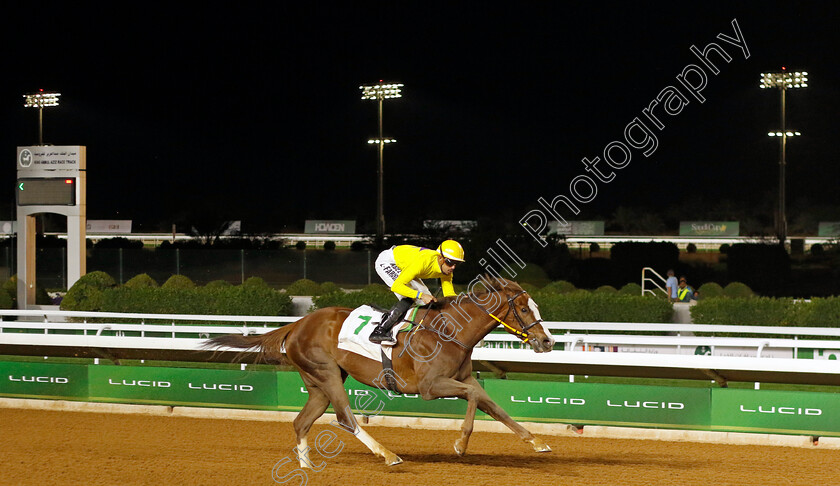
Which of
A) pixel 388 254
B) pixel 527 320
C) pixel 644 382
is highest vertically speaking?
pixel 388 254

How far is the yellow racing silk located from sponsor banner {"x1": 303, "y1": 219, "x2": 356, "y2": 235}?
134ft

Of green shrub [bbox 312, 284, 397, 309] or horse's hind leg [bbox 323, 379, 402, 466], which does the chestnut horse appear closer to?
horse's hind leg [bbox 323, 379, 402, 466]

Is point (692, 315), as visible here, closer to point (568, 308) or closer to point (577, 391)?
point (568, 308)

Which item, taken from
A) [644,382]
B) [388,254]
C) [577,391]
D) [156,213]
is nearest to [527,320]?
[388,254]

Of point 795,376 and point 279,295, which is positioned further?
point 279,295

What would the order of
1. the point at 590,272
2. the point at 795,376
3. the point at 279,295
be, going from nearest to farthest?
the point at 795,376, the point at 279,295, the point at 590,272

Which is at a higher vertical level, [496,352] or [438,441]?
[496,352]

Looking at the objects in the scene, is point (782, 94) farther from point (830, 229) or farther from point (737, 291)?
point (830, 229)

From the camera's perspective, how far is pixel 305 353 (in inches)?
255

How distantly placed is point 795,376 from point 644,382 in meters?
2.70

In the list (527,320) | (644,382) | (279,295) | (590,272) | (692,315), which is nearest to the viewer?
(527,320)

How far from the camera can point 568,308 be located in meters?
13.3

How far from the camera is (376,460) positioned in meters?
6.64

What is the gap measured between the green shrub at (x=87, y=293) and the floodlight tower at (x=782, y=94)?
16798 mm
